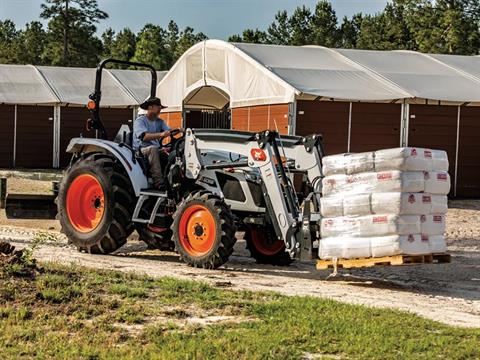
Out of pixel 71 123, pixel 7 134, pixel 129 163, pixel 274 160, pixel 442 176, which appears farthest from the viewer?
pixel 71 123

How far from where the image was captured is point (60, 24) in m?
61.8

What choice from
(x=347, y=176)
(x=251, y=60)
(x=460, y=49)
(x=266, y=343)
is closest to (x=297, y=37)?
(x=460, y=49)

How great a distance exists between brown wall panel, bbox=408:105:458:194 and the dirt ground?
973 cm

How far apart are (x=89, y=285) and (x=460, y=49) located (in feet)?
147

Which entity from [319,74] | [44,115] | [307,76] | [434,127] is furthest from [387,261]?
[44,115]

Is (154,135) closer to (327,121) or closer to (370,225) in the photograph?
(370,225)

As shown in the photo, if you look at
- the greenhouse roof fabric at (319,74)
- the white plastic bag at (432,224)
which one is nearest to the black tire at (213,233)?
the white plastic bag at (432,224)

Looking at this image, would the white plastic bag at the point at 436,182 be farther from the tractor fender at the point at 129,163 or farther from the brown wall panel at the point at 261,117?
the brown wall panel at the point at 261,117

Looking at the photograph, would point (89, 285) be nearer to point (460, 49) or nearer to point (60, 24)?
point (460, 49)

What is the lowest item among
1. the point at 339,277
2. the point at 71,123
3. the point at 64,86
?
the point at 339,277

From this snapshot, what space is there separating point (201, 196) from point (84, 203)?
251 cm

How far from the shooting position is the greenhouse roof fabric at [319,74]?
2458 centimetres

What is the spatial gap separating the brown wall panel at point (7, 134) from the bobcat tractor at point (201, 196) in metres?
22.8

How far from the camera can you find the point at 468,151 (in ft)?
84.7
